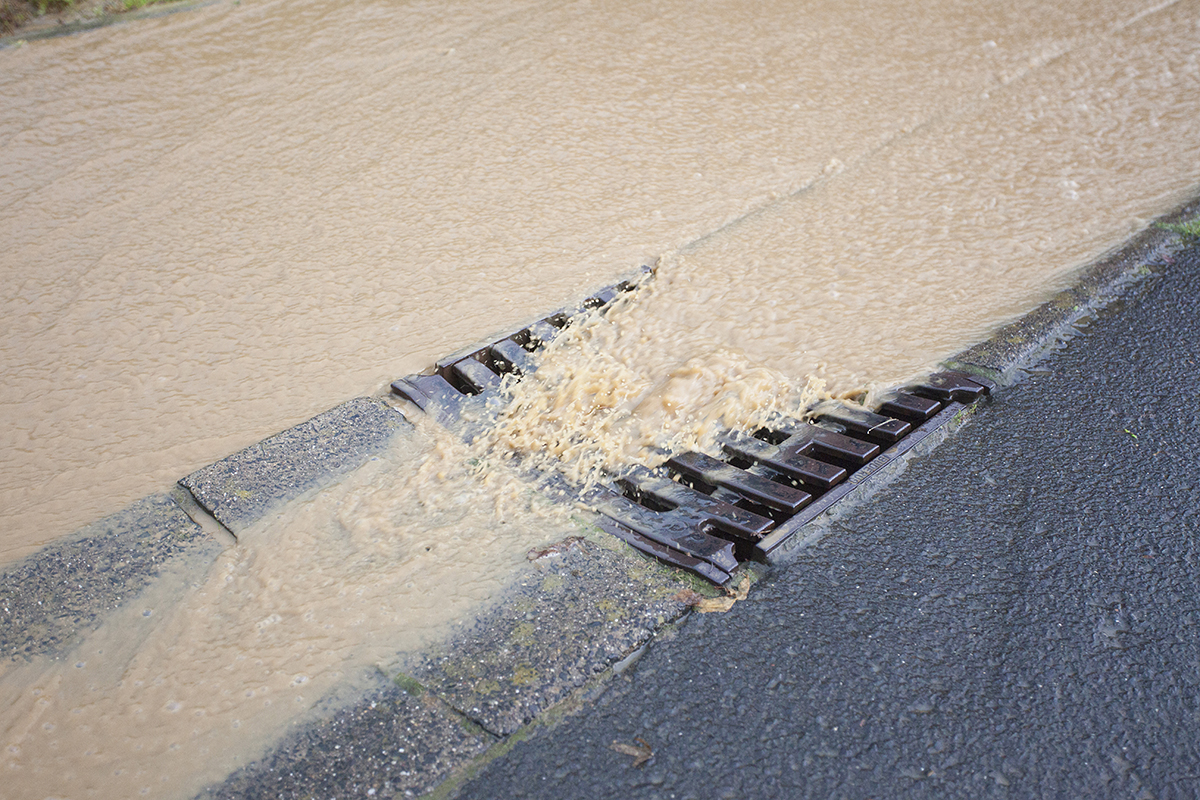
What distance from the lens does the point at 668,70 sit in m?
4.62

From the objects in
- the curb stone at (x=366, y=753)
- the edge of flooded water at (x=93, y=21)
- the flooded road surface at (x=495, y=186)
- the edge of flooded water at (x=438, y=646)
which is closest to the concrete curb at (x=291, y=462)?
the edge of flooded water at (x=438, y=646)

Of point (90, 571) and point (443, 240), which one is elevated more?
point (443, 240)

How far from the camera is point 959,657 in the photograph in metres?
1.77

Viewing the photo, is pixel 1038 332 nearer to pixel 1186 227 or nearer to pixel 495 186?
pixel 1186 227

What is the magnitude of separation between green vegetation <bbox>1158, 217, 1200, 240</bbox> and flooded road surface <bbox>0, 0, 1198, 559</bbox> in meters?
0.20

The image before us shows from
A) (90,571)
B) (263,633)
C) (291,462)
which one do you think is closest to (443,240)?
(291,462)

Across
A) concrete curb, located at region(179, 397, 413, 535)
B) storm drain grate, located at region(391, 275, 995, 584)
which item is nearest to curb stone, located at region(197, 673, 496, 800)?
storm drain grate, located at region(391, 275, 995, 584)

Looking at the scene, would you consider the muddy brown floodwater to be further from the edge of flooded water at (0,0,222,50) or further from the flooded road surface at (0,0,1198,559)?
the edge of flooded water at (0,0,222,50)

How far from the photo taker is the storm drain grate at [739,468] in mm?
2061

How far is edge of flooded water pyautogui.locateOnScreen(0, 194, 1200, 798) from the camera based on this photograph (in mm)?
1639

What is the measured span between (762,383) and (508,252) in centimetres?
126

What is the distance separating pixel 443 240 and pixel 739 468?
173cm

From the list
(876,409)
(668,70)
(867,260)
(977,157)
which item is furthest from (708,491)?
(668,70)

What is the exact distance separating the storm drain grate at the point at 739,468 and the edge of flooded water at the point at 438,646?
0.05m
